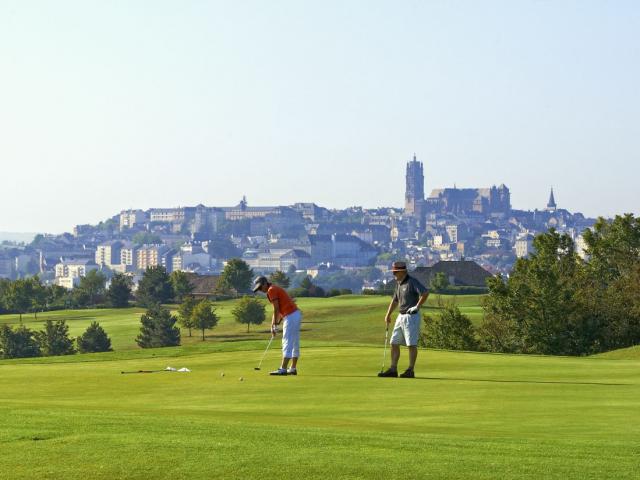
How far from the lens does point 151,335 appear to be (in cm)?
8212

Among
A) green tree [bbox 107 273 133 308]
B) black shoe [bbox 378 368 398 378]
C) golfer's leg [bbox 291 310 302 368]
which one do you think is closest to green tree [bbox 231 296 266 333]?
green tree [bbox 107 273 133 308]

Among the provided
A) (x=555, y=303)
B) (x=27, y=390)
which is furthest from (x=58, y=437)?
(x=555, y=303)

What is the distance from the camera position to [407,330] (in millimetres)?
19438

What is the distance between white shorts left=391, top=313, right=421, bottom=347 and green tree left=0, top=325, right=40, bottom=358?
58449 millimetres

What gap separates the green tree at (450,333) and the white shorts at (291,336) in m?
32.7

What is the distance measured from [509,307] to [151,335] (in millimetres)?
33949

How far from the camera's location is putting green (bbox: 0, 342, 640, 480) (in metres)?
10.1

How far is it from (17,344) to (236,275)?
46.7m

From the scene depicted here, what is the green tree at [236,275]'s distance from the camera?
398ft

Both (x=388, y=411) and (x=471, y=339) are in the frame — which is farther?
(x=471, y=339)

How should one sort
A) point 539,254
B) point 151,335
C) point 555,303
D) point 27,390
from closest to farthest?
point 27,390 < point 555,303 < point 539,254 < point 151,335

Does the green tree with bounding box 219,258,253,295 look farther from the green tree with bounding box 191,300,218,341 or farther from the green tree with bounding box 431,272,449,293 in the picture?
the green tree with bounding box 191,300,218,341

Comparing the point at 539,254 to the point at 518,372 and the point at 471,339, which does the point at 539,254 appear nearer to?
the point at 471,339

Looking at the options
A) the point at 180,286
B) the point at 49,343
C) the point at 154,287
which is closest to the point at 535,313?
the point at 49,343
